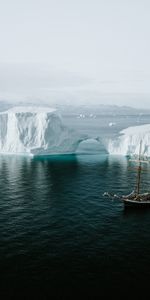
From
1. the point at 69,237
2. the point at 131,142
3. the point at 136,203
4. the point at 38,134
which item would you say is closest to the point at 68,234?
the point at 69,237

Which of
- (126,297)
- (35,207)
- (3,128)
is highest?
(3,128)

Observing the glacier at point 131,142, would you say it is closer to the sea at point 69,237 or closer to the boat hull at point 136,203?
the sea at point 69,237

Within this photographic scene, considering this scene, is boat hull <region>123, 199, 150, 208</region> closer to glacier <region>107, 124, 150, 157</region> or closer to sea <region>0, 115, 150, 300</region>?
sea <region>0, 115, 150, 300</region>

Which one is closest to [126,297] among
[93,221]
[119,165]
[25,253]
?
[25,253]

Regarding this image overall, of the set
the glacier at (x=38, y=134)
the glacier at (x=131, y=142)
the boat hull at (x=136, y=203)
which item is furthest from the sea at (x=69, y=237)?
the glacier at (x=38, y=134)

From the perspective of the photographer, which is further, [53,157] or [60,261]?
[53,157]

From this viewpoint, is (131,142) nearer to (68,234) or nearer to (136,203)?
(136,203)

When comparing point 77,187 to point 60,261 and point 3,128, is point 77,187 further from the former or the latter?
point 3,128

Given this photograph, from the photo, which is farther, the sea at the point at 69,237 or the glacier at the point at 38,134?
the glacier at the point at 38,134
